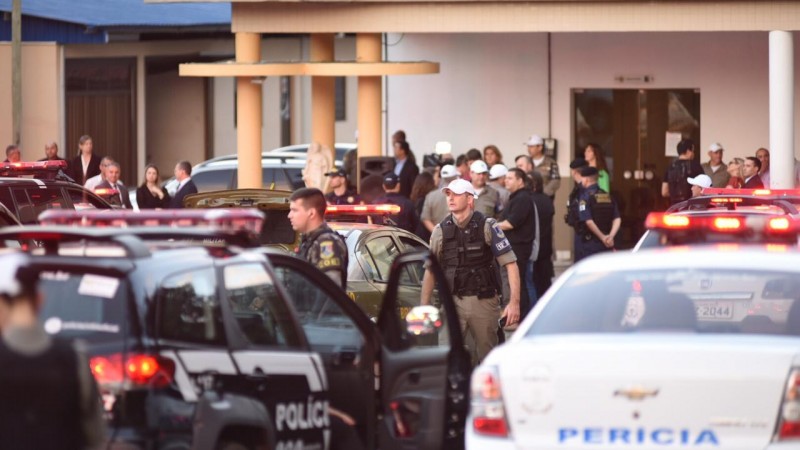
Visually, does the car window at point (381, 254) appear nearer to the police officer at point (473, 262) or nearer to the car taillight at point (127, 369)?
the police officer at point (473, 262)

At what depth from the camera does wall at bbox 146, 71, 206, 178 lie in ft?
132

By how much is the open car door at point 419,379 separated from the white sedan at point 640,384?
1.25m

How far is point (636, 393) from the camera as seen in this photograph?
6.68 meters

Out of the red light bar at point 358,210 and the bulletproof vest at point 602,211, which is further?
the bulletproof vest at point 602,211

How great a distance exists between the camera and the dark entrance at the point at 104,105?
120ft

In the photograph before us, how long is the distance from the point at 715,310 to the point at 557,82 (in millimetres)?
14232

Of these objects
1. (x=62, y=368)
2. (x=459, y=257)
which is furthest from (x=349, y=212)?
(x=62, y=368)

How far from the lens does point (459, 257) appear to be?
1241 centimetres

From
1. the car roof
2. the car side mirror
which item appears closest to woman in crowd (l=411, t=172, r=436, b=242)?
the car side mirror

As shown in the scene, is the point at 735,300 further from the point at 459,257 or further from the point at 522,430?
the point at 522,430

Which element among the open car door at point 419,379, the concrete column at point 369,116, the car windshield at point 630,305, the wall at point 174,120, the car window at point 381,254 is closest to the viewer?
the car windshield at point 630,305

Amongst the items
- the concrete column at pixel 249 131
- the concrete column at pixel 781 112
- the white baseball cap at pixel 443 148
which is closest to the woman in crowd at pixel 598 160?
the concrete column at pixel 781 112

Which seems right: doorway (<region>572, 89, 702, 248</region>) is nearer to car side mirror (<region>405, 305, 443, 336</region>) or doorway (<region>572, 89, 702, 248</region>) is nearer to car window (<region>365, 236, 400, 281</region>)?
car window (<region>365, 236, 400, 281</region>)

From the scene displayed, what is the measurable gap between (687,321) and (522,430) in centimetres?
101
